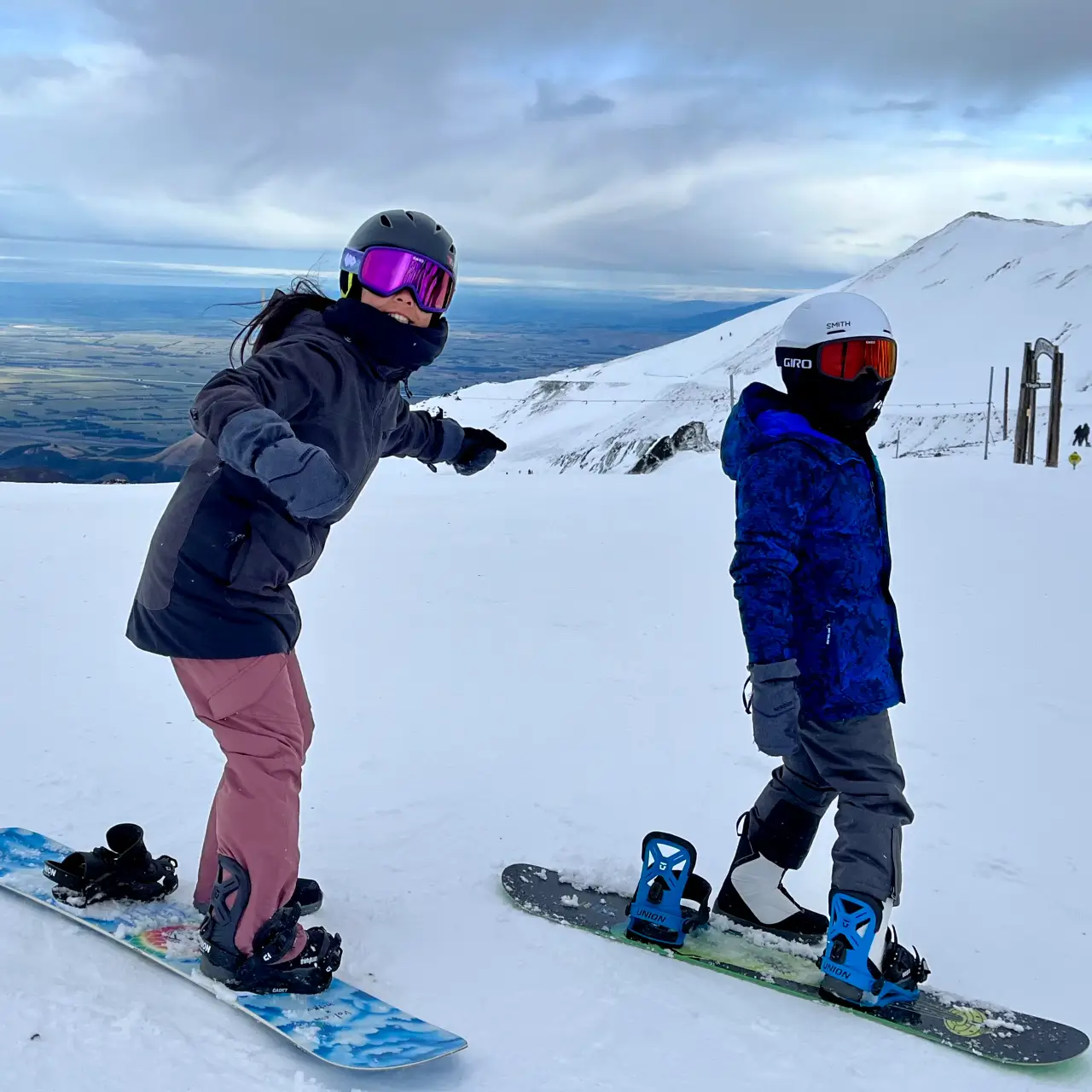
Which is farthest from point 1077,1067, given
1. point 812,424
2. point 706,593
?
point 706,593

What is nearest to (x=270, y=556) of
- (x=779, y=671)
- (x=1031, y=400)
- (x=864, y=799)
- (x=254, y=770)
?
(x=254, y=770)

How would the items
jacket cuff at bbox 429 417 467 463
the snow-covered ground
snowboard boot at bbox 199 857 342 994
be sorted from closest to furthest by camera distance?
1. the snow-covered ground
2. snowboard boot at bbox 199 857 342 994
3. jacket cuff at bbox 429 417 467 463

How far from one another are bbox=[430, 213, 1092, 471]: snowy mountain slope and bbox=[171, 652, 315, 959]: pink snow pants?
28.6m

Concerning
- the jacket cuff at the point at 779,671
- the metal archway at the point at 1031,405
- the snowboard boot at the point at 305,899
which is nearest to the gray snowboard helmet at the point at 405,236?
the jacket cuff at the point at 779,671

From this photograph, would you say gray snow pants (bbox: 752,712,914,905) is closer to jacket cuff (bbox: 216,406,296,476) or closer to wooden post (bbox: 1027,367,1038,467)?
jacket cuff (bbox: 216,406,296,476)

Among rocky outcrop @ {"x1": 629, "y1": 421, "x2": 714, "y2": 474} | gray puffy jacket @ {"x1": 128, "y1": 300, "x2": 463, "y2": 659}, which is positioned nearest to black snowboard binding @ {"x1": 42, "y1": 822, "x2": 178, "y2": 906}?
gray puffy jacket @ {"x1": 128, "y1": 300, "x2": 463, "y2": 659}

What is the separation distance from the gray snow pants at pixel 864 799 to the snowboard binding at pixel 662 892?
0.43 meters

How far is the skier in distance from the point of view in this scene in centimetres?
240

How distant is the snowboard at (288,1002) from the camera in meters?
2.20

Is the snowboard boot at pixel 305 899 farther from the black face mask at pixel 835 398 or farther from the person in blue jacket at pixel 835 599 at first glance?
the black face mask at pixel 835 398

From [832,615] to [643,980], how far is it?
109cm

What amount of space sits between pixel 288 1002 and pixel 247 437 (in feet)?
4.35

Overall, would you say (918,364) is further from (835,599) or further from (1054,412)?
(835,599)

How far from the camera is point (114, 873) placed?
280 centimetres
